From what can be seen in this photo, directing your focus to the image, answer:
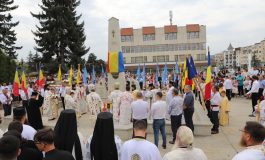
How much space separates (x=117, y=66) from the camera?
19203 millimetres

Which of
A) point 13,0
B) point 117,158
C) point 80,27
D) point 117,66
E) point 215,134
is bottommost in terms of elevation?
point 215,134

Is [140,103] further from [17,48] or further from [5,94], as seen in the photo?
[17,48]

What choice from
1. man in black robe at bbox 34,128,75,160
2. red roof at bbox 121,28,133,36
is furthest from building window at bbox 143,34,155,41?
man in black robe at bbox 34,128,75,160

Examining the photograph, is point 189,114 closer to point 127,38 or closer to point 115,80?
point 115,80

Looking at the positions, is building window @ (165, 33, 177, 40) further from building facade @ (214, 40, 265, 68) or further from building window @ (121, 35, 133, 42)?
building facade @ (214, 40, 265, 68)

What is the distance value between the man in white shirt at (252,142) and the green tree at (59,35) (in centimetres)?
3971

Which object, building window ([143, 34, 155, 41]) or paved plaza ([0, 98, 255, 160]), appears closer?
paved plaza ([0, 98, 255, 160])

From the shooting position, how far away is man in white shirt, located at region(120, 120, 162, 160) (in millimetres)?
4250

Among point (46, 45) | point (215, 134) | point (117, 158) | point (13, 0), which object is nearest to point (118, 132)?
point (215, 134)

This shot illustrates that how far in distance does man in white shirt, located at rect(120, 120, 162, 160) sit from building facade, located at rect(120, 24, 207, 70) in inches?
2986

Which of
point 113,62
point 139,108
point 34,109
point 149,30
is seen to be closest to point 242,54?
point 149,30

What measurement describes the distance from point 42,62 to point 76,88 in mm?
27744

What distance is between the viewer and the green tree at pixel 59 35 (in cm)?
4181

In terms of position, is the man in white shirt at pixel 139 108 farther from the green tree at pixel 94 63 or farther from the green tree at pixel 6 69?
the green tree at pixel 94 63
